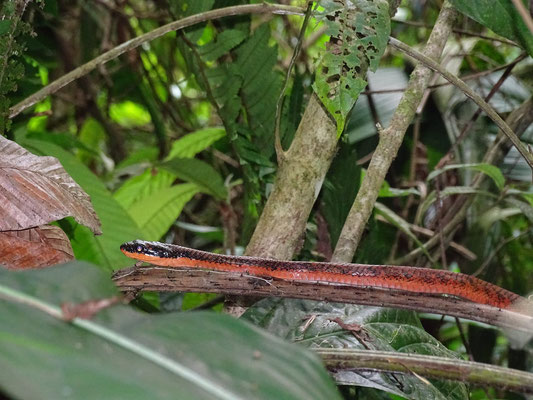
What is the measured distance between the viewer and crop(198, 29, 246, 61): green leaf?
2336 mm

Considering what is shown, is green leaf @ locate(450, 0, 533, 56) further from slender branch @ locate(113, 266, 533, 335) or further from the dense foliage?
slender branch @ locate(113, 266, 533, 335)

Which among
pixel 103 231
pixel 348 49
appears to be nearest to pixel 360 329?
pixel 348 49

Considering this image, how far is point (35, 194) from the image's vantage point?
137cm

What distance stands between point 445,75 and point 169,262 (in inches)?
40.2

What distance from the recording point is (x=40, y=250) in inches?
56.0

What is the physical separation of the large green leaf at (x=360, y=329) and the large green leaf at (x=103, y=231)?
789 mm

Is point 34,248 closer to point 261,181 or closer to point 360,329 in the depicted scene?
point 360,329

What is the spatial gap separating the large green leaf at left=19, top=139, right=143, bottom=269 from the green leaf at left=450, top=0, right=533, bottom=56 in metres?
1.30

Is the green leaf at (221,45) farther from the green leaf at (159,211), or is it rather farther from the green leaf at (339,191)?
the green leaf at (159,211)

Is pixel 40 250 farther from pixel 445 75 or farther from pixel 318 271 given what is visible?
pixel 445 75

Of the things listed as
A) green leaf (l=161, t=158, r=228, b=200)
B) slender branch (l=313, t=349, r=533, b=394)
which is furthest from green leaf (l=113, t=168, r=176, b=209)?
slender branch (l=313, t=349, r=533, b=394)

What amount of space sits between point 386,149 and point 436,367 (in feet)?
3.22

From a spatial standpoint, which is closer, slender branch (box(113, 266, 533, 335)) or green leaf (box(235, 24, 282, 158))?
slender branch (box(113, 266, 533, 335))

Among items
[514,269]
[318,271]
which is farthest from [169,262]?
[514,269]
